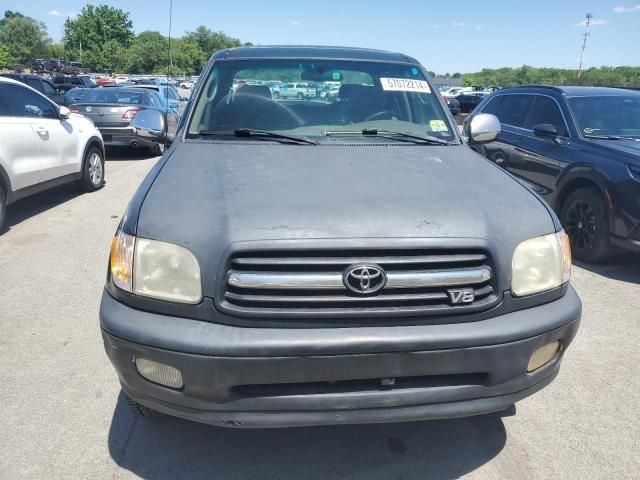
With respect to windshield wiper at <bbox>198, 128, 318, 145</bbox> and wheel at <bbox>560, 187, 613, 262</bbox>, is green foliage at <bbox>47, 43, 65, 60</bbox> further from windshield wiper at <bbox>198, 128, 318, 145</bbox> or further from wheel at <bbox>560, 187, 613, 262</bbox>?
windshield wiper at <bbox>198, 128, 318, 145</bbox>

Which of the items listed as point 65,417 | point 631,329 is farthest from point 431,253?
point 631,329

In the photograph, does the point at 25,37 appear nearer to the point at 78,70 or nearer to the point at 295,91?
the point at 78,70

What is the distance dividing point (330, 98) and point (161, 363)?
2.15m

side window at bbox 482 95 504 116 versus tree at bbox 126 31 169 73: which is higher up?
tree at bbox 126 31 169 73

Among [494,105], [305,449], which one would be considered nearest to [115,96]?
[494,105]

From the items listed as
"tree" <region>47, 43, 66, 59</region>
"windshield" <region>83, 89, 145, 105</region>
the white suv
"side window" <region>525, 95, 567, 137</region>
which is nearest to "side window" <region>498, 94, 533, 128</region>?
"side window" <region>525, 95, 567, 137</region>

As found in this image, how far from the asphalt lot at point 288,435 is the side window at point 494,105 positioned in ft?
14.6

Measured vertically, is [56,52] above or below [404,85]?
above

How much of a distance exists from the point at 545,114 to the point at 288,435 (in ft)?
17.6

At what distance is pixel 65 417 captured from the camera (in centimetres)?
277

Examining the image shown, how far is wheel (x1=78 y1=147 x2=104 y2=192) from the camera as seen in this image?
7871mm

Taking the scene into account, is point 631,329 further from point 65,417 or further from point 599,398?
point 65,417

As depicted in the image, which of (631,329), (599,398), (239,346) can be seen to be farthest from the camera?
(631,329)

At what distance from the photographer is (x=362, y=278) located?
2031 millimetres
